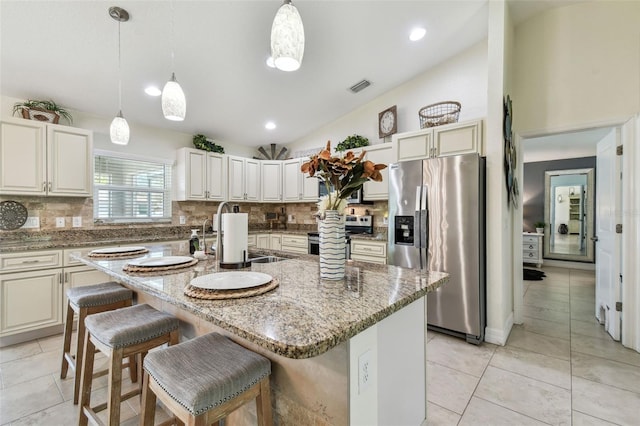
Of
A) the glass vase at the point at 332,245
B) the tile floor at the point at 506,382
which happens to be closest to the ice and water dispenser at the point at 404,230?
the tile floor at the point at 506,382

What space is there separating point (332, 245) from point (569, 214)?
711 centimetres

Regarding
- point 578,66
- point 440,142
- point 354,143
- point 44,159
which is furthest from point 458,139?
point 44,159

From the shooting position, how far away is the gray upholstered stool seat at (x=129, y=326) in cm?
137

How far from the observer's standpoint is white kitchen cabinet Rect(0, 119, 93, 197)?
2.79m

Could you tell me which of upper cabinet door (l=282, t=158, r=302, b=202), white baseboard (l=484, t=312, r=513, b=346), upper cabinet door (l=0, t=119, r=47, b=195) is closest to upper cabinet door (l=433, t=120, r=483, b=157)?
white baseboard (l=484, t=312, r=513, b=346)

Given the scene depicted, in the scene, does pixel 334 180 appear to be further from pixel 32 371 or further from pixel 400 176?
pixel 32 371

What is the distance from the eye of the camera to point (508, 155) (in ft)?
Result: 9.29

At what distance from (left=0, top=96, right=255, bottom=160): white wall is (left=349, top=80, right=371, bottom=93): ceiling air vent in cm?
232

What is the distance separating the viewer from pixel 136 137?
12.8ft

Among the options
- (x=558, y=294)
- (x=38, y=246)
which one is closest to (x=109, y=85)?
(x=38, y=246)

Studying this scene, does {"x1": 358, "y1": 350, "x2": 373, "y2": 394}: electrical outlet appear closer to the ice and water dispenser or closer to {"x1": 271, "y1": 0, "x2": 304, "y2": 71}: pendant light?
{"x1": 271, "y1": 0, "x2": 304, "y2": 71}: pendant light

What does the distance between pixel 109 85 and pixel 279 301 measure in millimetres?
3393

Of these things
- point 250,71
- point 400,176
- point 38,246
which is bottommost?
point 38,246

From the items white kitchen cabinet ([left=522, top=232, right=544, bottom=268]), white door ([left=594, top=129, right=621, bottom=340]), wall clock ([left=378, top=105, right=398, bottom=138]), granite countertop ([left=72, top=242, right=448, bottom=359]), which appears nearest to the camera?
granite countertop ([left=72, top=242, right=448, bottom=359])
